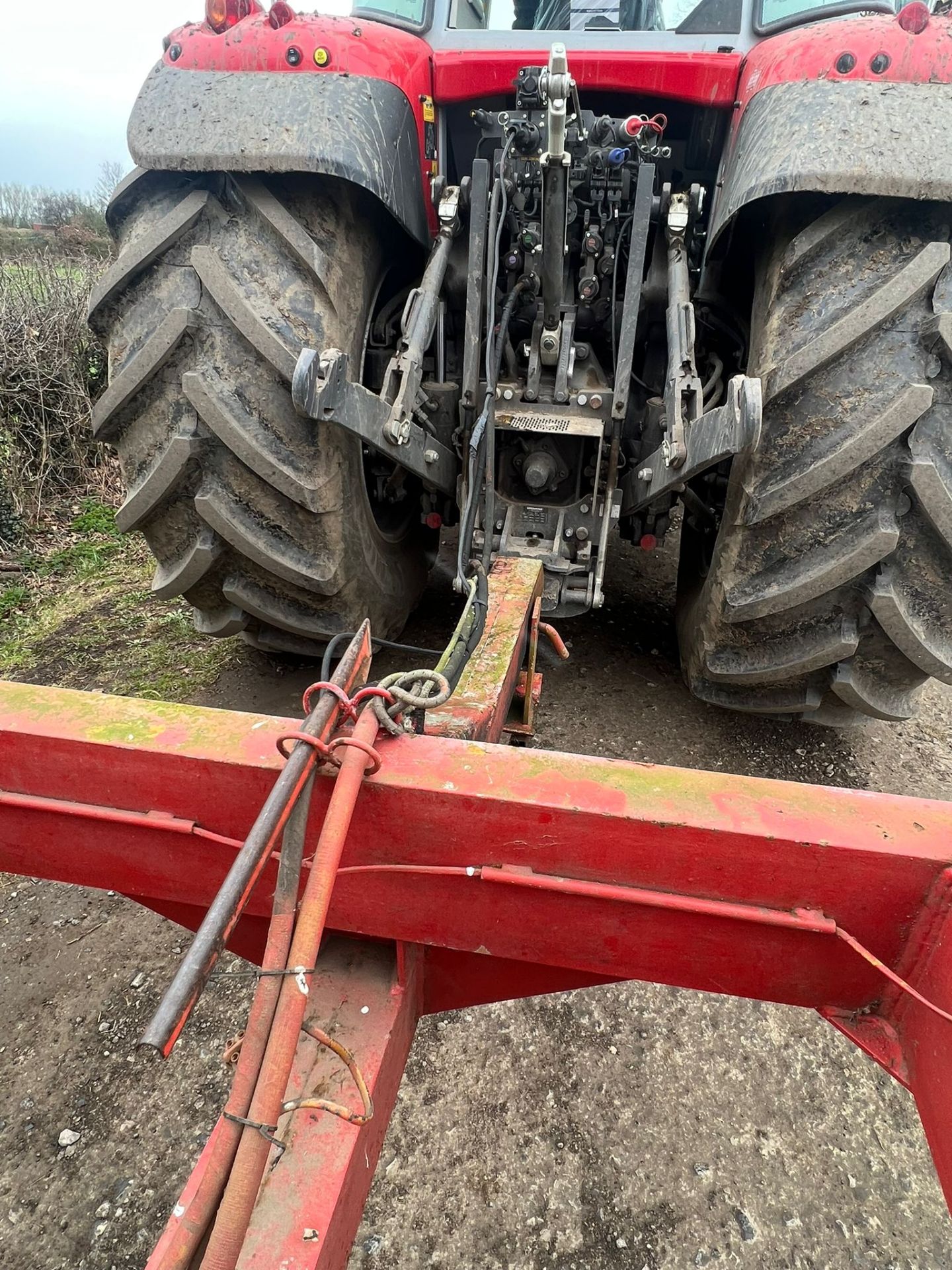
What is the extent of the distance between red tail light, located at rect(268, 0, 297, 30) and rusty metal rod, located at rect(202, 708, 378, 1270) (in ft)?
6.30

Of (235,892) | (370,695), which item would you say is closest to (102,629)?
(370,695)

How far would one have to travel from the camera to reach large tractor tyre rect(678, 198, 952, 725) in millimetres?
1661

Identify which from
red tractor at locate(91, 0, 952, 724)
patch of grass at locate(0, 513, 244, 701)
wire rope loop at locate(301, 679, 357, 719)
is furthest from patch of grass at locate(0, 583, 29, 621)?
wire rope loop at locate(301, 679, 357, 719)

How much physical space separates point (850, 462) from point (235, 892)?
1562 mm

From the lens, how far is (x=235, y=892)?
27.1 inches

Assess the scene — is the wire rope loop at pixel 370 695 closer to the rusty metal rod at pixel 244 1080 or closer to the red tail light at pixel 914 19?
the rusty metal rod at pixel 244 1080

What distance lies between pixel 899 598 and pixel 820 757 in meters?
0.90

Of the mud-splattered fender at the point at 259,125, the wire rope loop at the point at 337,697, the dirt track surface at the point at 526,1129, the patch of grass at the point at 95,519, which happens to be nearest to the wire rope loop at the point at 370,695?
the wire rope loop at the point at 337,697

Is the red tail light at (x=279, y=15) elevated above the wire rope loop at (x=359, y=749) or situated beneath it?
elevated above

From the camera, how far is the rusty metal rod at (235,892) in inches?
23.0

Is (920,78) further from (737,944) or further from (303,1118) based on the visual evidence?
(303,1118)

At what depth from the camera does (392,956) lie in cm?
105

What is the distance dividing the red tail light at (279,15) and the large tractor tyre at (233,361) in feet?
1.20

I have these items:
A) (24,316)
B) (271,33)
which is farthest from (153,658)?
(24,316)
